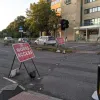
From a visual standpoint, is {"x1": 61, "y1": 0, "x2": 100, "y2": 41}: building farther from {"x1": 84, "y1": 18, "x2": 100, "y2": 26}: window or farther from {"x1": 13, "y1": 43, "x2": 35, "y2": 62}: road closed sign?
{"x1": 13, "y1": 43, "x2": 35, "y2": 62}: road closed sign

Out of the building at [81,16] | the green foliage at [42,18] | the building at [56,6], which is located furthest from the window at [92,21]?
the building at [56,6]

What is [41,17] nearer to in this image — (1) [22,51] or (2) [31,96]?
(1) [22,51]

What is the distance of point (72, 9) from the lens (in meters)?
59.4

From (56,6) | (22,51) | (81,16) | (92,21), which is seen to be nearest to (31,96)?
(22,51)

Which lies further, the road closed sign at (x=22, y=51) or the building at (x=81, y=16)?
the building at (x=81, y=16)

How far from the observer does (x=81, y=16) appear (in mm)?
58344

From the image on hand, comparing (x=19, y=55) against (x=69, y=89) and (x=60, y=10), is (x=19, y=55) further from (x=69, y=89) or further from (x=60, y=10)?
(x=60, y=10)

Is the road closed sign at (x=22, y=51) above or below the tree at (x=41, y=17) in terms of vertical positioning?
below

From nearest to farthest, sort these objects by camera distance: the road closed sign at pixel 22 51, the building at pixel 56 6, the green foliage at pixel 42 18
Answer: the road closed sign at pixel 22 51 < the green foliage at pixel 42 18 < the building at pixel 56 6

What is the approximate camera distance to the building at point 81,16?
173 feet

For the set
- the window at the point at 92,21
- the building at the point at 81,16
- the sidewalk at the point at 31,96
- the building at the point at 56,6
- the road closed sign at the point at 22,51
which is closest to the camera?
the sidewalk at the point at 31,96

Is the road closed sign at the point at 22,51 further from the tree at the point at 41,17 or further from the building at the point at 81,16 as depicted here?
the tree at the point at 41,17

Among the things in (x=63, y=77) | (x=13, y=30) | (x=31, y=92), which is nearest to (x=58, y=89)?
(x=31, y=92)

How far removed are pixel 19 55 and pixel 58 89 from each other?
2.49 metres
